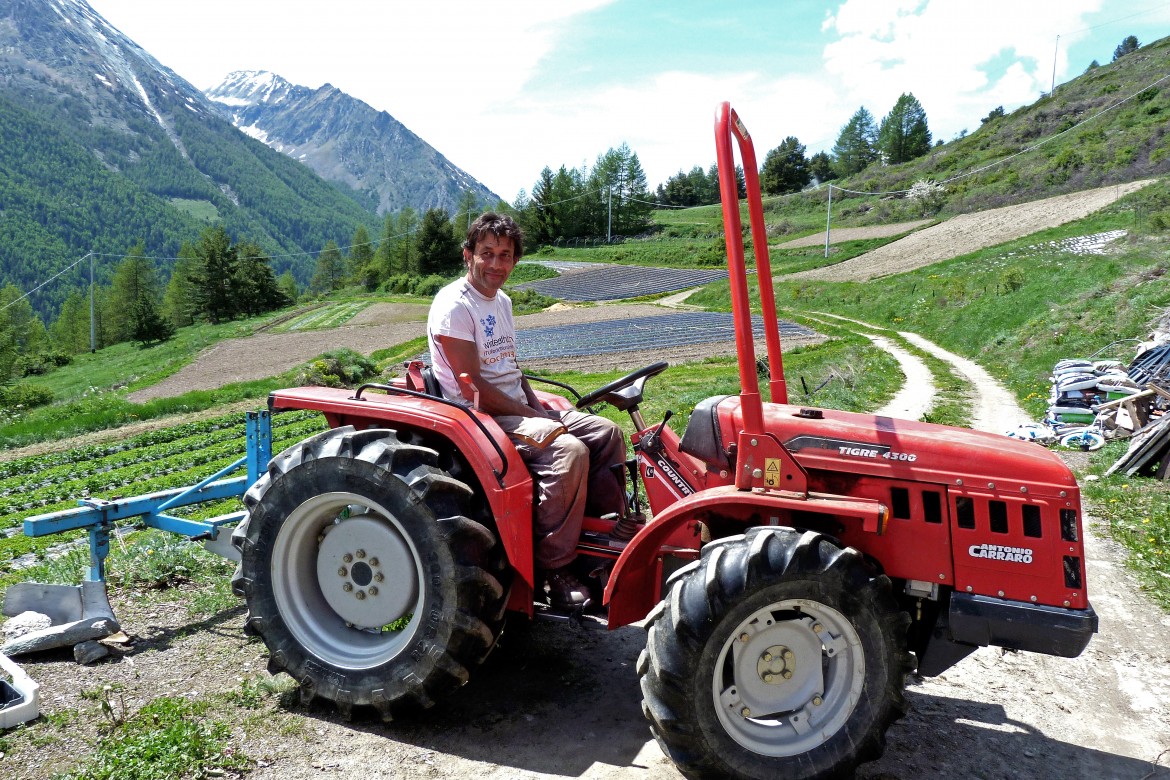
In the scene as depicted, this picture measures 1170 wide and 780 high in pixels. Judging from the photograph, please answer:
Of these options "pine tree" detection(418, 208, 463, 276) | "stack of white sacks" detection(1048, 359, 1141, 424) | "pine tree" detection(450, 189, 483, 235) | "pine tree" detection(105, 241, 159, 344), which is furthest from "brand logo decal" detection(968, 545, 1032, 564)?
"pine tree" detection(105, 241, 159, 344)

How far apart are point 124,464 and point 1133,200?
43409mm

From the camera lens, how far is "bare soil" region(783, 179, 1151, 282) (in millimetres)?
Answer: 44312

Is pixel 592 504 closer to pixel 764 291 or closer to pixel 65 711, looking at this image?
pixel 764 291

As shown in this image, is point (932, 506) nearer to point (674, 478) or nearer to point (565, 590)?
point (674, 478)

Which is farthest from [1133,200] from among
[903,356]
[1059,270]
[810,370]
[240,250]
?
[240,250]

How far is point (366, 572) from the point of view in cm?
391

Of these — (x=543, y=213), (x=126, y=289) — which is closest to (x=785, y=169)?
(x=543, y=213)

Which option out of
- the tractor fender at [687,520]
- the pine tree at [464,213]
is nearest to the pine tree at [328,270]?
the pine tree at [464,213]

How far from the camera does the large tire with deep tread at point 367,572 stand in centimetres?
359

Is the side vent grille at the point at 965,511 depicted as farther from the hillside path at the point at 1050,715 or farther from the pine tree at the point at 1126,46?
the pine tree at the point at 1126,46

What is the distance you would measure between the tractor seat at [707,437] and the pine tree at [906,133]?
4374 inches

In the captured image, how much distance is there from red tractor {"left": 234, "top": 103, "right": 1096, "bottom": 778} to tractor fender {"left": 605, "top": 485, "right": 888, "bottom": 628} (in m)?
0.01

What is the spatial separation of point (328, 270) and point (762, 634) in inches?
4570

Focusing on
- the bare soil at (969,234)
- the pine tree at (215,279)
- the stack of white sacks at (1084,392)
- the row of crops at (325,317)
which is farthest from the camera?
the pine tree at (215,279)
